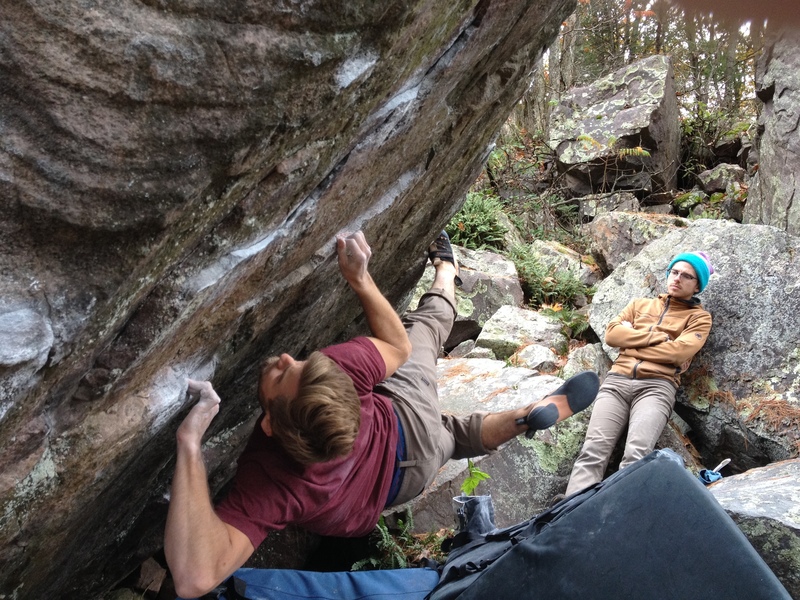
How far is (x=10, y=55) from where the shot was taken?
61.4 inches

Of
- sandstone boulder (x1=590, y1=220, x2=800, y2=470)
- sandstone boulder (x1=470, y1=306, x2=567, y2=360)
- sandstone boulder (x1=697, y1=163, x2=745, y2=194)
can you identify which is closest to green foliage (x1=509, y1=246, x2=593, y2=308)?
sandstone boulder (x1=470, y1=306, x2=567, y2=360)

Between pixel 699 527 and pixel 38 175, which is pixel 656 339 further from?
pixel 38 175

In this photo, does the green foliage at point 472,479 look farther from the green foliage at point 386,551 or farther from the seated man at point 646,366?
the seated man at point 646,366

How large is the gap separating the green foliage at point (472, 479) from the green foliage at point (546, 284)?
234 inches

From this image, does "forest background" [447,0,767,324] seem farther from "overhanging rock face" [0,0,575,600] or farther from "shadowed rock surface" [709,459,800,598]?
"overhanging rock face" [0,0,575,600]

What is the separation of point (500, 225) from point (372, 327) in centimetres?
896

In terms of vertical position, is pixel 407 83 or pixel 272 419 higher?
pixel 407 83

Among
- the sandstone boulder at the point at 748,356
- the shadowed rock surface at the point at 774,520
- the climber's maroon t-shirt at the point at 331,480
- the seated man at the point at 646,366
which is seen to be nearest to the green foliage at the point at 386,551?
the climber's maroon t-shirt at the point at 331,480

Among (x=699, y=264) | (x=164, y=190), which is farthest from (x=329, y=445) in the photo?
(x=699, y=264)

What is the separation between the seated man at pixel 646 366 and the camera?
6.15 metres

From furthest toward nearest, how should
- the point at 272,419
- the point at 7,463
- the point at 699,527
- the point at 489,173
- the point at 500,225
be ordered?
the point at 489,173
the point at 500,225
the point at 272,419
the point at 699,527
the point at 7,463

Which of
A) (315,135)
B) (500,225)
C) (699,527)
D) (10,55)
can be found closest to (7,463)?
(10,55)

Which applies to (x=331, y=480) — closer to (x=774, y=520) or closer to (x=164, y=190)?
(x=164, y=190)

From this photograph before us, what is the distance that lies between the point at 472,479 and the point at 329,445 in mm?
2631
